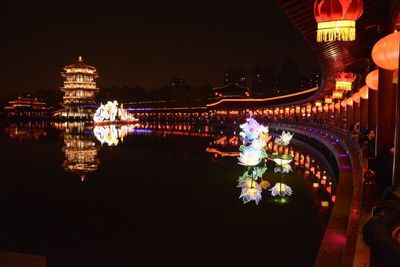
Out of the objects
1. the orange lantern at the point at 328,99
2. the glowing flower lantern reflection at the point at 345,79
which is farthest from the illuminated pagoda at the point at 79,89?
the glowing flower lantern reflection at the point at 345,79

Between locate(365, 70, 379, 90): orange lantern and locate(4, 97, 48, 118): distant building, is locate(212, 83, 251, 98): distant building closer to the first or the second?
locate(4, 97, 48, 118): distant building

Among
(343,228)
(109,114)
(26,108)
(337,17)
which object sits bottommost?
(343,228)

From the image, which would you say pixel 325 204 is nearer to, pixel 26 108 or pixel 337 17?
pixel 337 17

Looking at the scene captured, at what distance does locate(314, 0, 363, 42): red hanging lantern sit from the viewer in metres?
5.21

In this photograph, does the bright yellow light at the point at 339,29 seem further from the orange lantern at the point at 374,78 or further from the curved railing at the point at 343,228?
the orange lantern at the point at 374,78

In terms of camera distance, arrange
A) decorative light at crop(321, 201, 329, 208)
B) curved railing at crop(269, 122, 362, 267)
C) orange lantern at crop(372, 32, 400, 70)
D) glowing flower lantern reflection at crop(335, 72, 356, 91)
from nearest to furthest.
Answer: curved railing at crop(269, 122, 362, 267) < orange lantern at crop(372, 32, 400, 70) < decorative light at crop(321, 201, 329, 208) < glowing flower lantern reflection at crop(335, 72, 356, 91)

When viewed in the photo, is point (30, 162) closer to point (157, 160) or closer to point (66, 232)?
point (157, 160)

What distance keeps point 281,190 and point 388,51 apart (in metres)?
6.88

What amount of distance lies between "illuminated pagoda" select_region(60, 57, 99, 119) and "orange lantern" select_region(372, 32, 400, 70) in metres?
65.1

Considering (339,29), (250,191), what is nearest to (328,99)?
(250,191)

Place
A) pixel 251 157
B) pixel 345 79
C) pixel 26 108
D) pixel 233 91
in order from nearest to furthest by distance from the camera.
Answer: pixel 251 157 → pixel 345 79 → pixel 233 91 → pixel 26 108

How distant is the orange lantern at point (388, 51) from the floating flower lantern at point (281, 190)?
6.14 metres

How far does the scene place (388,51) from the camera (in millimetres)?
4875

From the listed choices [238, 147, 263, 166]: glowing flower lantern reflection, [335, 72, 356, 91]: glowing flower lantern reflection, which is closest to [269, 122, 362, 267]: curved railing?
[238, 147, 263, 166]: glowing flower lantern reflection
